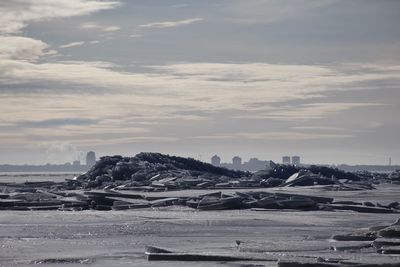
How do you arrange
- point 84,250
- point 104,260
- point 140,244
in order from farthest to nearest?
point 140,244 → point 84,250 → point 104,260

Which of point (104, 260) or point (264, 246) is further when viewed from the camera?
point (264, 246)

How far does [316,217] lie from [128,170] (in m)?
25.9

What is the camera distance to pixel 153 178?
40.2 meters

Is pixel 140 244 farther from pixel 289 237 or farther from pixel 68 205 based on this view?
pixel 68 205

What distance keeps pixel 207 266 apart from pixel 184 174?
106ft

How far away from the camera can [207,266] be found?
34.3ft

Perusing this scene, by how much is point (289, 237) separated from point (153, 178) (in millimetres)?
26018

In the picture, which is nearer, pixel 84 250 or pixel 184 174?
pixel 84 250

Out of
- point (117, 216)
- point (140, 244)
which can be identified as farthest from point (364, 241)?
point (117, 216)

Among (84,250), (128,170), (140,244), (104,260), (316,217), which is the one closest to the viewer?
(104,260)

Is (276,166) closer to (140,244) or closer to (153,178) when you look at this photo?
(153,178)

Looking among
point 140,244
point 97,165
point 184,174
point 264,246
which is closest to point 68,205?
point 140,244

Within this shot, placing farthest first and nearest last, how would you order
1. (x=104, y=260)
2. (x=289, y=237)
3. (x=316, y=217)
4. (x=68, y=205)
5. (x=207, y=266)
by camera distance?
(x=68, y=205)
(x=316, y=217)
(x=289, y=237)
(x=104, y=260)
(x=207, y=266)

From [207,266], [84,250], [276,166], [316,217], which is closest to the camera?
[207,266]
